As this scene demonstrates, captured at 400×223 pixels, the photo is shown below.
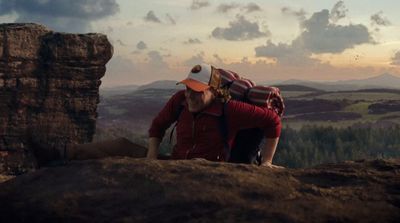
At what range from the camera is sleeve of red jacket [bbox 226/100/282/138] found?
7.48 m

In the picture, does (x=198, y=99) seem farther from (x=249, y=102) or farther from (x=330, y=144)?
(x=330, y=144)

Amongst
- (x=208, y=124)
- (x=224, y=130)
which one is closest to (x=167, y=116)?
(x=208, y=124)

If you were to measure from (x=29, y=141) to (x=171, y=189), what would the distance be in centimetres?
285

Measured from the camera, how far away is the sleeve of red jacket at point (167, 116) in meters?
8.02

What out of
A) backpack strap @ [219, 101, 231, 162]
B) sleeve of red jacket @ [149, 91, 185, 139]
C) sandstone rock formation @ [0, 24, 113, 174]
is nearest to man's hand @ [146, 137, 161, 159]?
sleeve of red jacket @ [149, 91, 185, 139]

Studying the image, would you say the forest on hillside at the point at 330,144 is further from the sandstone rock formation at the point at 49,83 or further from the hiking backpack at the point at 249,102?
the hiking backpack at the point at 249,102

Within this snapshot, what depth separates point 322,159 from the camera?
5206 cm

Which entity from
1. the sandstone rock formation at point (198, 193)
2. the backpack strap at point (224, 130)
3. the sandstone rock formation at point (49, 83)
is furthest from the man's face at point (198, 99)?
the sandstone rock formation at point (49, 83)

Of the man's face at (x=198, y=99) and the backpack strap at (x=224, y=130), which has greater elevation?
the man's face at (x=198, y=99)

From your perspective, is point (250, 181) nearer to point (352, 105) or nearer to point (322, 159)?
point (322, 159)

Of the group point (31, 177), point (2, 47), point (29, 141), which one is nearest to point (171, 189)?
point (31, 177)

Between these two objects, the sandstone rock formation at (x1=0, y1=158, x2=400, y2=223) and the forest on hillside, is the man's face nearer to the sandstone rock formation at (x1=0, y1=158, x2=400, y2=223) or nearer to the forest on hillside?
the sandstone rock formation at (x1=0, y1=158, x2=400, y2=223)

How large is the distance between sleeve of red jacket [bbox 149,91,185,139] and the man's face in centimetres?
36

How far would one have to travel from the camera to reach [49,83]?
1201 inches
